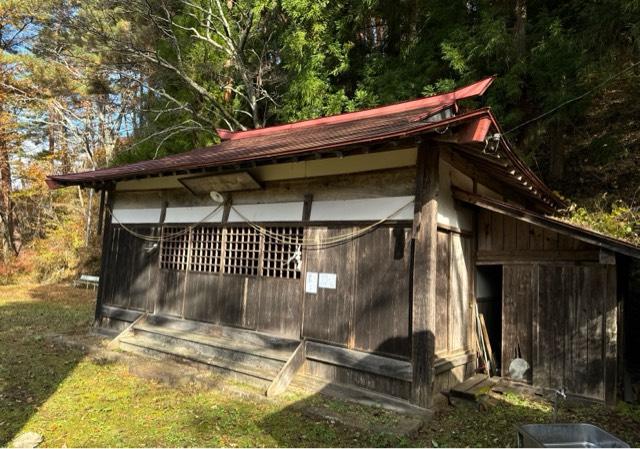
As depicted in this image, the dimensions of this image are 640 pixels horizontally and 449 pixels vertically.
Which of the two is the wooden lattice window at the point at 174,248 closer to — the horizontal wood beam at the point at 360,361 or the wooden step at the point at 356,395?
the horizontal wood beam at the point at 360,361

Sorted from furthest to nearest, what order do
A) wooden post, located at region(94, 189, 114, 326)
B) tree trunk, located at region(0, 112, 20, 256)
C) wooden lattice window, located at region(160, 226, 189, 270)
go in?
1. tree trunk, located at region(0, 112, 20, 256)
2. wooden post, located at region(94, 189, 114, 326)
3. wooden lattice window, located at region(160, 226, 189, 270)

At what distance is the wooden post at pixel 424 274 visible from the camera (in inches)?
201

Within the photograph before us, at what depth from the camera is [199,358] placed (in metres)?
6.79

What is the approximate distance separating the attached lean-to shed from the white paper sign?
0.10 ft

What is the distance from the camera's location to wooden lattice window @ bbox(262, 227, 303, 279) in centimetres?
654

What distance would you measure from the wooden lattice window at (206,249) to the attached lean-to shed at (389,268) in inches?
1.3

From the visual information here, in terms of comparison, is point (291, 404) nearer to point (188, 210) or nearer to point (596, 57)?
point (188, 210)

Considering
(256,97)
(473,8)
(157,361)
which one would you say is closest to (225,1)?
(256,97)

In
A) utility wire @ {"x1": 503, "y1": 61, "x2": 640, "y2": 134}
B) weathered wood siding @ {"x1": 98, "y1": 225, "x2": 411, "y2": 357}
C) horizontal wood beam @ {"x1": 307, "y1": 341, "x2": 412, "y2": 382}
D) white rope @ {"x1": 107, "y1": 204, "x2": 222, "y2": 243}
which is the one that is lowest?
horizontal wood beam @ {"x1": 307, "y1": 341, "x2": 412, "y2": 382}

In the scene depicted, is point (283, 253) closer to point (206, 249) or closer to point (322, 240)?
point (322, 240)

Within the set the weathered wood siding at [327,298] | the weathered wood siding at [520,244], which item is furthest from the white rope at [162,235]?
the weathered wood siding at [520,244]

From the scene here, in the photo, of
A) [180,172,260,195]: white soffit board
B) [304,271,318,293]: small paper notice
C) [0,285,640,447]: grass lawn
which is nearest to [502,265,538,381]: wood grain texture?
[0,285,640,447]: grass lawn

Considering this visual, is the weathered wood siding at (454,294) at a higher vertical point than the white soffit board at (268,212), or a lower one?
lower

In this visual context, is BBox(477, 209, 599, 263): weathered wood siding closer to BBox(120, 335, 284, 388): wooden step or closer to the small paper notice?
the small paper notice
